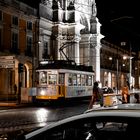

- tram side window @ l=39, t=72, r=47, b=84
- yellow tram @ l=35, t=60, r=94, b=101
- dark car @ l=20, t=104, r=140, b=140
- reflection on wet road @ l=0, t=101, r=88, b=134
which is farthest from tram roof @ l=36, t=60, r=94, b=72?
dark car @ l=20, t=104, r=140, b=140

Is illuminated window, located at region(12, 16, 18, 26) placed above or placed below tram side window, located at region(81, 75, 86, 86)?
above

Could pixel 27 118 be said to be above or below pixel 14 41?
below

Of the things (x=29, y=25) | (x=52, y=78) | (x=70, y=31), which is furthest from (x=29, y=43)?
(x=52, y=78)

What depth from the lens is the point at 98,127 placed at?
4.76m

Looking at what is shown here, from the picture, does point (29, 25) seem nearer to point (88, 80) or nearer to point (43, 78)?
point (88, 80)

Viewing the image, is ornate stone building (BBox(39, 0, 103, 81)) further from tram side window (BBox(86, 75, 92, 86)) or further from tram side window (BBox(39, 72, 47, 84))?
tram side window (BBox(39, 72, 47, 84))

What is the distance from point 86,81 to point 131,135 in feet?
125

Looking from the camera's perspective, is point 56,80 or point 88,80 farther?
point 88,80

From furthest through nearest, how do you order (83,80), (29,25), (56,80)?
(29,25)
(83,80)
(56,80)

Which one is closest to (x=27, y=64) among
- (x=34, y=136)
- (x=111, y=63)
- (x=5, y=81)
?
(x=5, y=81)

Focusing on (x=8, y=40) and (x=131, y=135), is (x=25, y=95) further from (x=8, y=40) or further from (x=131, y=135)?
(x=131, y=135)

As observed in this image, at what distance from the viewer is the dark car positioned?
443cm

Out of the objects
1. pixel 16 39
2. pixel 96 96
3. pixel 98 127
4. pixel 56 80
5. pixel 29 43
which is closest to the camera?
pixel 98 127

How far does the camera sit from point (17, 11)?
164 ft
